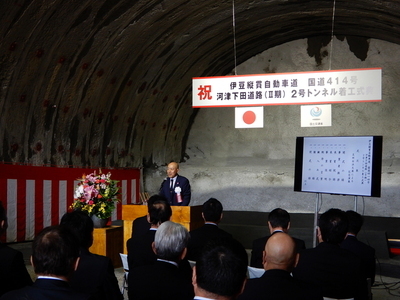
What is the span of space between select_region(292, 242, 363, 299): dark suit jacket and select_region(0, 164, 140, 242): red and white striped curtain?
5.46 metres

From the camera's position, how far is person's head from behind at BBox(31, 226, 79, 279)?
2.01 m

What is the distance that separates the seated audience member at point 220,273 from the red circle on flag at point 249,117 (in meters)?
5.01

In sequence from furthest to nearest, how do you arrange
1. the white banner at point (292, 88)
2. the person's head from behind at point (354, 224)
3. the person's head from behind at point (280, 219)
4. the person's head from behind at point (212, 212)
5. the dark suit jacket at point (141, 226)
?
1. the white banner at point (292, 88)
2. the dark suit jacket at point (141, 226)
3. the person's head from behind at point (212, 212)
4. the person's head from behind at point (354, 224)
5. the person's head from behind at point (280, 219)

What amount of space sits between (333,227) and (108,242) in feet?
11.2

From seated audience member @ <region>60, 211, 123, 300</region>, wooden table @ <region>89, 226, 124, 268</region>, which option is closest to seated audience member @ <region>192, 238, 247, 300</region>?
seated audience member @ <region>60, 211, 123, 300</region>

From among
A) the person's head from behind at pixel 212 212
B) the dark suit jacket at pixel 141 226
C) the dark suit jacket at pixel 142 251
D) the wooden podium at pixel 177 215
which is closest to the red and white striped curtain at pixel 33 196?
the wooden podium at pixel 177 215

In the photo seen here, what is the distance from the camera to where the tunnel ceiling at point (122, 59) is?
7.11m

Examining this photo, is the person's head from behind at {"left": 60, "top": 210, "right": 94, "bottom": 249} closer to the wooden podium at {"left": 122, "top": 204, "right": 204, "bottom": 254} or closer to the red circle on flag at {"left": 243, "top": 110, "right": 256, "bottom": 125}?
the wooden podium at {"left": 122, "top": 204, "right": 204, "bottom": 254}

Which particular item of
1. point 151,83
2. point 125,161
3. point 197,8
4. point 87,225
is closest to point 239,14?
point 197,8

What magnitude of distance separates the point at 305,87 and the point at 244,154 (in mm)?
6125

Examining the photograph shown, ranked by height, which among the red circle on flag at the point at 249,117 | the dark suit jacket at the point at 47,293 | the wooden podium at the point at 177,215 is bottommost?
the wooden podium at the point at 177,215

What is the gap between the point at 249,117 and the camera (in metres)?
6.84

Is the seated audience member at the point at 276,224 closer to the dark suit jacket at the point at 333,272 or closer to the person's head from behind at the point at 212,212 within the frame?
the person's head from behind at the point at 212,212

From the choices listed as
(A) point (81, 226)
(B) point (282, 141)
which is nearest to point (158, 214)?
(A) point (81, 226)
